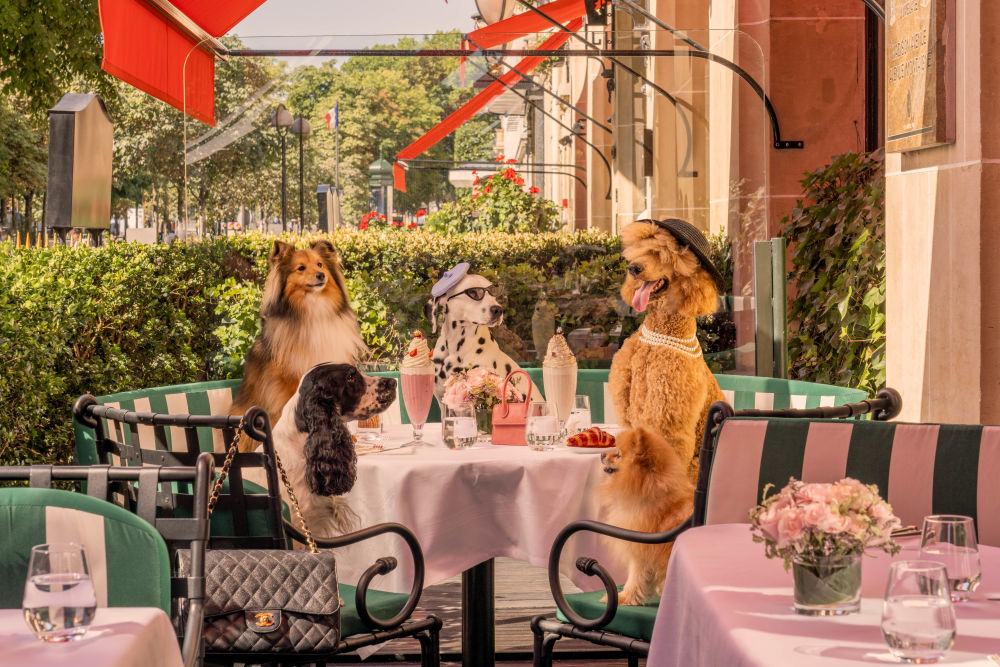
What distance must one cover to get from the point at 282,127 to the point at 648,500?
131 inches

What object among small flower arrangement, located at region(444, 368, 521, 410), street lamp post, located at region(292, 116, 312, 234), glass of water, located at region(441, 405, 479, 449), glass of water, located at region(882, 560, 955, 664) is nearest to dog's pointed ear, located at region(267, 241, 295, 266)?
street lamp post, located at region(292, 116, 312, 234)

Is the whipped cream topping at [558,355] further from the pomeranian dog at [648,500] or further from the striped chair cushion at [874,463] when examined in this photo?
the striped chair cushion at [874,463]

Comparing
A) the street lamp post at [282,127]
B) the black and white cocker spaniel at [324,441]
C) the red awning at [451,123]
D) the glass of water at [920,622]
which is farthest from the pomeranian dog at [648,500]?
the street lamp post at [282,127]

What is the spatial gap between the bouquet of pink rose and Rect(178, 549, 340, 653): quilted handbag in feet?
3.69

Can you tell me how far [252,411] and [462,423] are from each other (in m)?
1.05

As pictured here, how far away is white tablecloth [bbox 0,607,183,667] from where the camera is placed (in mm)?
1606

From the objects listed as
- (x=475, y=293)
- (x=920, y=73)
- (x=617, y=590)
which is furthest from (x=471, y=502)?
(x=920, y=73)

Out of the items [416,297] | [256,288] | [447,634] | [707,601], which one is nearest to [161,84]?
[256,288]

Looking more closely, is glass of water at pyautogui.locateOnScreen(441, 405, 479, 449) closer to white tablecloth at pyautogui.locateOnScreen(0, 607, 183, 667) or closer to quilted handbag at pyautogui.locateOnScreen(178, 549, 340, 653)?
quilted handbag at pyautogui.locateOnScreen(178, 549, 340, 653)

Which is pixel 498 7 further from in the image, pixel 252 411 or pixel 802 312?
pixel 252 411

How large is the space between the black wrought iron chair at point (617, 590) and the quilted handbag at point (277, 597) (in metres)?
0.76

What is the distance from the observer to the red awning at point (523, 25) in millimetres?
5762

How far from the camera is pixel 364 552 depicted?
3588 millimetres

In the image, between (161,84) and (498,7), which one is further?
(498,7)
